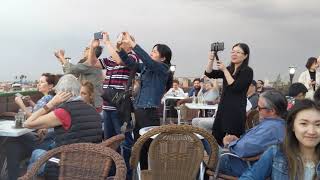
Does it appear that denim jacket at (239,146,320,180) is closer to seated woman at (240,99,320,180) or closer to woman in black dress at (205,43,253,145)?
seated woman at (240,99,320,180)

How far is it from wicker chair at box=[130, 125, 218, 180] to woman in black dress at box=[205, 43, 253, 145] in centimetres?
100

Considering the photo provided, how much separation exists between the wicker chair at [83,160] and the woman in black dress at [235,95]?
5.98ft

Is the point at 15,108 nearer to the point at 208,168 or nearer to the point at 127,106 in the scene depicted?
the point at 127,106

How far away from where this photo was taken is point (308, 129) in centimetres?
202

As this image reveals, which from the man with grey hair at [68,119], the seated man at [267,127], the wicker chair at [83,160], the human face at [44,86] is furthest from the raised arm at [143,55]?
the wicker chair at [83,160]

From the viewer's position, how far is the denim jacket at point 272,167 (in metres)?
2.00

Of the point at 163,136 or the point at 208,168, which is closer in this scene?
the point at 163,136

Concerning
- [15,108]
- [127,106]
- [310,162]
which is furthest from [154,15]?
[310,162]

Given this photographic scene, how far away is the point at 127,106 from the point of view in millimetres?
4492

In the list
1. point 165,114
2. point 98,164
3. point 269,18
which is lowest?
point 165,114

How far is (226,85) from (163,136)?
4.30 feet

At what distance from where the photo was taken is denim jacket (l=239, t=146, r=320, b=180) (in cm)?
200

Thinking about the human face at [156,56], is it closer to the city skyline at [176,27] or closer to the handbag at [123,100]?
the handbag at [123,100]

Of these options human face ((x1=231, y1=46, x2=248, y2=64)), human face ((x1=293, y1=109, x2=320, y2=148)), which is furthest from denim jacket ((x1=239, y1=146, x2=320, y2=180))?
human face ((x1=231, y1=46, x2=248, y2=64))
